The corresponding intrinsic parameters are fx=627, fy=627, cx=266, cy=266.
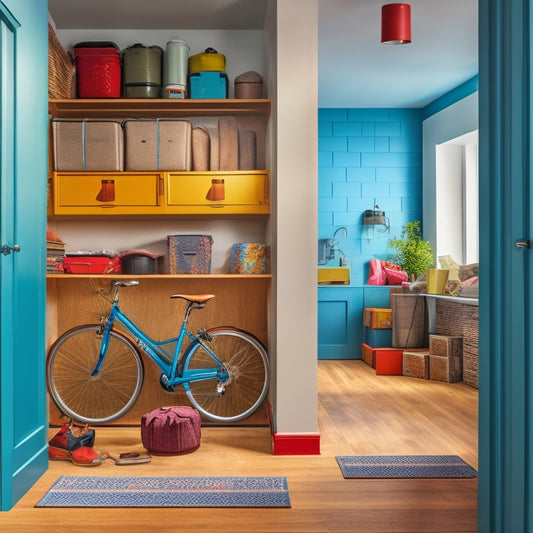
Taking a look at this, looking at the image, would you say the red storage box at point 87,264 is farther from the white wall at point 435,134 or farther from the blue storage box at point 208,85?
the white wall at point 435,134

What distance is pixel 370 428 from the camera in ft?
13.0

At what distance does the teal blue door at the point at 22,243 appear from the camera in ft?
8.72

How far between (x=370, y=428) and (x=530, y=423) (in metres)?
2.17

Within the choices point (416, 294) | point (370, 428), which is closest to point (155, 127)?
point (370, 428)

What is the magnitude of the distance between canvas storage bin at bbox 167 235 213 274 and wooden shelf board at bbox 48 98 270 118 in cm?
84

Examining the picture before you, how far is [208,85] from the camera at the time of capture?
3939 millimetres

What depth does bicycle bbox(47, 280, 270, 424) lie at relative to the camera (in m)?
3.91

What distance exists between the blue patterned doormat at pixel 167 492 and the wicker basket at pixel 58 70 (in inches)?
90.6

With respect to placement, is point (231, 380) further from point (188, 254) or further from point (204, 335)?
point (188, 254)

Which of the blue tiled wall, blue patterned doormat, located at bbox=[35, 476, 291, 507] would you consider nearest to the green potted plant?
the blue tiled wall

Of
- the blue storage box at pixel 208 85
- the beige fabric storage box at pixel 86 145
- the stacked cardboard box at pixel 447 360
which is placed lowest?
the stacked cardboard box at pixel 447 360

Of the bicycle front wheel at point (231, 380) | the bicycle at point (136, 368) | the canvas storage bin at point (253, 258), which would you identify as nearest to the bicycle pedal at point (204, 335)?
the bicycle at point (136, 368)

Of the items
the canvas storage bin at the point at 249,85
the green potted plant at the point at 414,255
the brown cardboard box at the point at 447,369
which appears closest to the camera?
the canvas storage bin at the point at 249,85

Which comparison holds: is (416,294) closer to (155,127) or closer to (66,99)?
(155,127)
